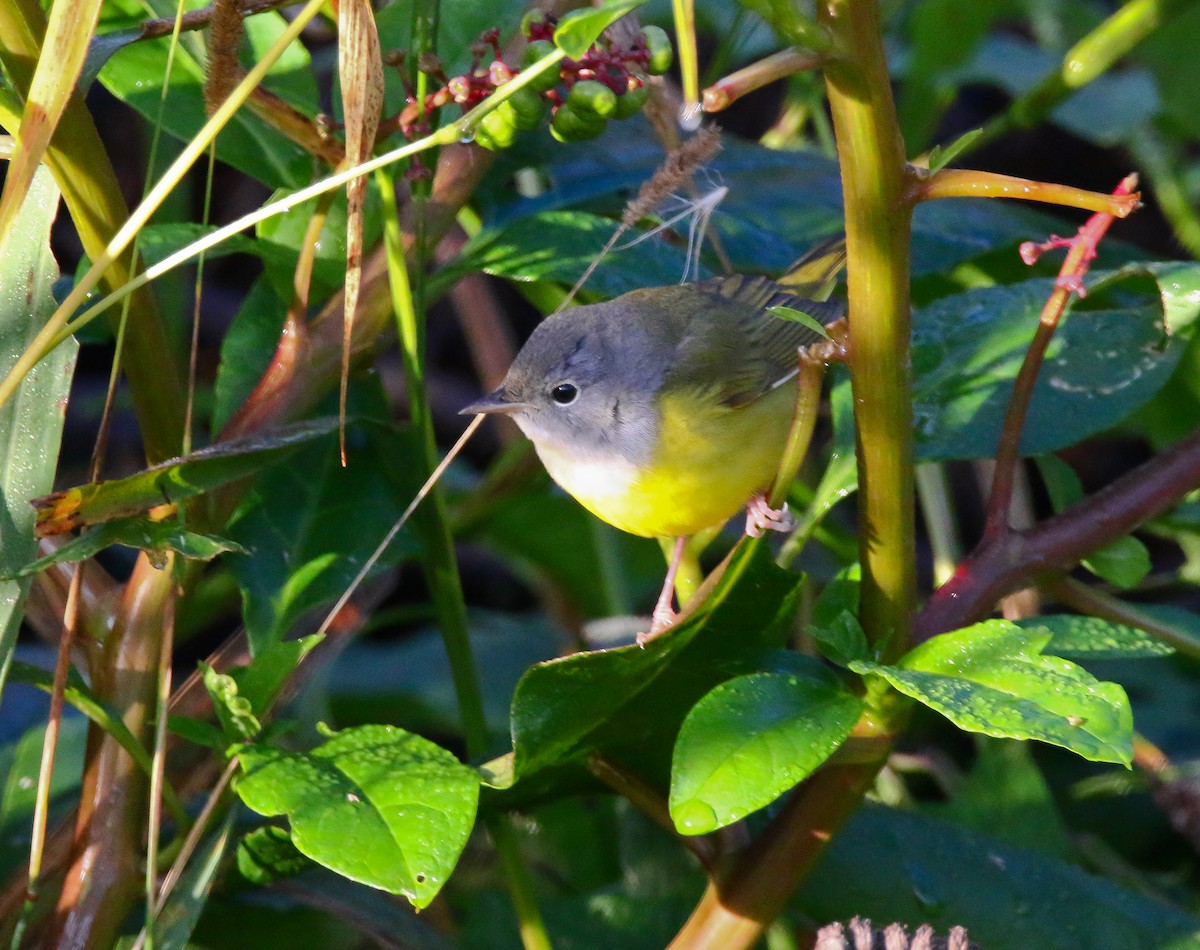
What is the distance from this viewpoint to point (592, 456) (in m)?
1.69

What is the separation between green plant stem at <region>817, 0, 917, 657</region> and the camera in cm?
87

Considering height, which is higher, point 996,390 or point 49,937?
point 996,390

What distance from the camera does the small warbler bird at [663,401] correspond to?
5.22 ft

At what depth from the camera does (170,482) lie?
46.8 inches

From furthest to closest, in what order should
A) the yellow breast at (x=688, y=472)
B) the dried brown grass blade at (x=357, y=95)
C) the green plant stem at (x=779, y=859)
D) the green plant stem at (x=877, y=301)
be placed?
the yellow breast at (x=688, y=472) → the green plant stem at (x=779, y=859) → the dried brown grass blade at (x=357, y=95) → the green plant stem at (x=877, y=301)

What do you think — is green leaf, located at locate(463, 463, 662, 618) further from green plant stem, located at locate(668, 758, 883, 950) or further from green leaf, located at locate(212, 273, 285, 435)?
green plant stem, located at locate(668, 758, 883, 950)

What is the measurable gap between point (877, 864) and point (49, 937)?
35.7 inches

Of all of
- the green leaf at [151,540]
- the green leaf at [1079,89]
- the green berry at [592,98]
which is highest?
the green berry at [592,98]

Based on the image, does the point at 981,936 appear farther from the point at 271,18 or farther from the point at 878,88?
the point at 271,18

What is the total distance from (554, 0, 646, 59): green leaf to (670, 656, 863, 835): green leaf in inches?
20.4

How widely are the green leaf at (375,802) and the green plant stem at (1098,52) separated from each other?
1.21m

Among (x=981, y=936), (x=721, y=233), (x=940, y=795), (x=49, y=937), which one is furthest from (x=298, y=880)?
(x=940, y=795)

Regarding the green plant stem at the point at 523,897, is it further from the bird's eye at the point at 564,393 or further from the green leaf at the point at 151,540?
the bird's eye at the point at 564,393

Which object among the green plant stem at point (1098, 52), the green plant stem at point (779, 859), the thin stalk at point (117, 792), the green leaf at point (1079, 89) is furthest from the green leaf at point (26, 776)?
the green leaf at point (1079, 89)
